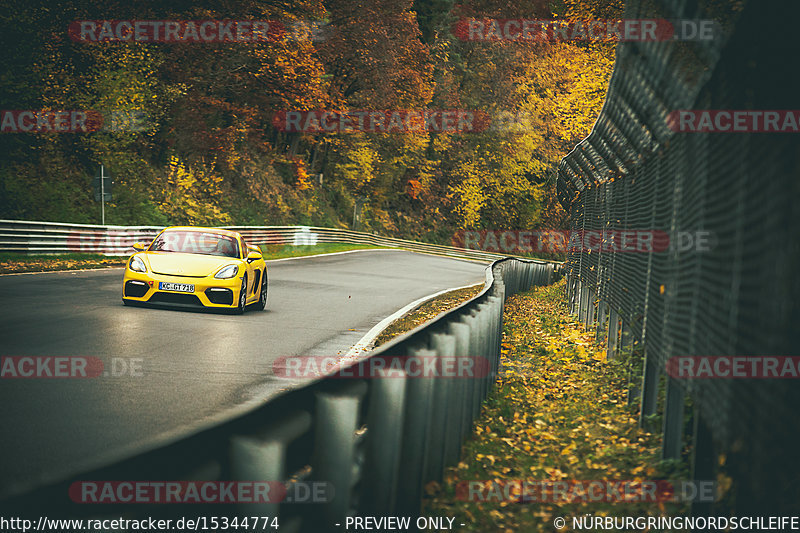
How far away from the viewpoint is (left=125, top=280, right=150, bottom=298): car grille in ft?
44.9

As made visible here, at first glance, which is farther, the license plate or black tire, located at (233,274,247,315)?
black tire, located at (233,274,247,315)

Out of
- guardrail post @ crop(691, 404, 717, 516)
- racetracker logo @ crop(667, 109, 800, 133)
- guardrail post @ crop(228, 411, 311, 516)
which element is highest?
racetracker logo @ crop(667, 109, 800, 133)

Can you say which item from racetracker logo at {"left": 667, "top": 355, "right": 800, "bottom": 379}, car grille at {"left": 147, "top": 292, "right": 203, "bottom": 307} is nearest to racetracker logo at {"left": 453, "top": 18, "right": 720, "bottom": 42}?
racetracker logo at {"left": 667, "top": 355, "right": 800, "bottom": 379}

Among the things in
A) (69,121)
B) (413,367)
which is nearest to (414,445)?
(413,367)

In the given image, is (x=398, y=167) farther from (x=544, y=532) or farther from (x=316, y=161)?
(x=544, y=532)

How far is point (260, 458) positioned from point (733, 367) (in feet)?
8.34

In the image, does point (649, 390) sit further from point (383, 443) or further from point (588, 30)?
point (588, 30)

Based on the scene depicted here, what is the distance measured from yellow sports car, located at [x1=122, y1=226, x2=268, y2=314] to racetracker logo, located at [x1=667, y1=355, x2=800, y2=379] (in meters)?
9.54

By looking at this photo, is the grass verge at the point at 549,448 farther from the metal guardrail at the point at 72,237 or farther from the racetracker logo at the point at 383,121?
the racetracker logo at the point at 383,121

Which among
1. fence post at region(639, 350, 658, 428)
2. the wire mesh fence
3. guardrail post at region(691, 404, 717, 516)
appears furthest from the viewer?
fence post at region(639, 350, 658, 428)

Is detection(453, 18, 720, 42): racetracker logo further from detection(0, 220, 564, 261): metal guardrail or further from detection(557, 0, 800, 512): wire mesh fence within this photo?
detection(0, 220, 564, 261): metal guardrail

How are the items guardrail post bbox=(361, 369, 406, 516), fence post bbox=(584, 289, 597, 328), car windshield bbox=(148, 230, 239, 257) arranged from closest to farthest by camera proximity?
guardrail post bbox=(361, 369, 406, 516) → fence post bbox=(584, 289, 597, 328) → car windshield bbox=(148, 230, 239, 257)

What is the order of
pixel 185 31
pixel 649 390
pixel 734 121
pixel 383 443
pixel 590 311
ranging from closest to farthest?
pixel 383 443
pixel 734 121
pixel 649 390
pixel 590 311
pixel 185 31

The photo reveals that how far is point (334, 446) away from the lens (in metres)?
3.20
